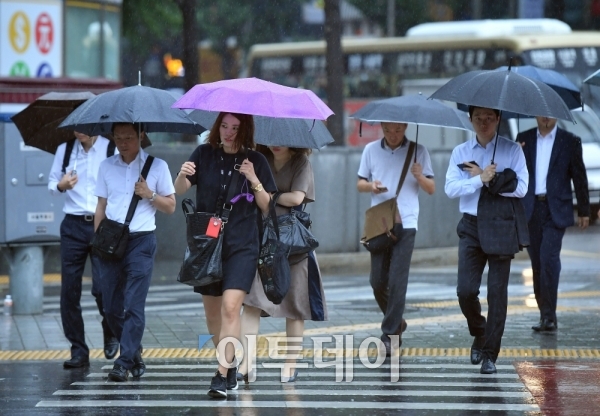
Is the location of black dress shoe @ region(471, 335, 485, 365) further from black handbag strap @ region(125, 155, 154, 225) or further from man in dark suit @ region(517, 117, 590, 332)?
black handbag strap @ region(125, 155, 154, 225)

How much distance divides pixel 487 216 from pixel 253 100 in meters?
1.86

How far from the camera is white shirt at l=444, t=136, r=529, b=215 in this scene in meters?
7.67

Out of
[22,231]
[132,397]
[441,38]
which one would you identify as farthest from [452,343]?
[441,38]

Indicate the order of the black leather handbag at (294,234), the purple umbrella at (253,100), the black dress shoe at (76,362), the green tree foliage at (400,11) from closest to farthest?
the purple umbrella at (253,100)
the black leather handbag at (294,234)
the black dress shoe at (76,362)
the green tree foliage at (400,11)

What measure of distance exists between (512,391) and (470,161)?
5.08 feet

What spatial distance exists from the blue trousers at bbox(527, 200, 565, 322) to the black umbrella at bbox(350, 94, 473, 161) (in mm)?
1286

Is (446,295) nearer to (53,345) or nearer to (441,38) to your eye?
(53,345)

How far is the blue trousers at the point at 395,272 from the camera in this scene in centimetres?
846

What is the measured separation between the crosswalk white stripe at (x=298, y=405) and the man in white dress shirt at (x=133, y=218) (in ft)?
2.17

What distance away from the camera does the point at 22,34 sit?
58.7 ft

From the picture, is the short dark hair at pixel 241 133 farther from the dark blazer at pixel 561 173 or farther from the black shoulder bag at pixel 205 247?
the dark blazer at pixel 561 173

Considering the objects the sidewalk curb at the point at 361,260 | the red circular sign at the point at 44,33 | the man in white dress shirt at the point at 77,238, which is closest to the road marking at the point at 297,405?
the man in white dress shirt at the point at 77,238

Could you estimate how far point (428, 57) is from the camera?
26.8 meters

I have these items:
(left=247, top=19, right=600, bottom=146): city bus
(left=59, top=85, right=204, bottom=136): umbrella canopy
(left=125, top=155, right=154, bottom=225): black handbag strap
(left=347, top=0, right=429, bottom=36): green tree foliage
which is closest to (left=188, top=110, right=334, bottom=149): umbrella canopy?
(left=59, top=85, right=204, bottom=136): umbrella canopy
